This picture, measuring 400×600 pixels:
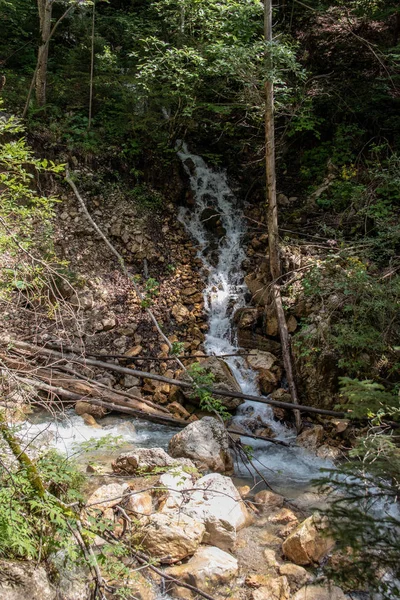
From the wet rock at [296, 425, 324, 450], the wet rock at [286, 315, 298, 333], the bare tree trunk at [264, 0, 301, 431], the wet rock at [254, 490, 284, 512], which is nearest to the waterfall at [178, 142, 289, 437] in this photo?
the wet rock at [296, 425, 324, 450]

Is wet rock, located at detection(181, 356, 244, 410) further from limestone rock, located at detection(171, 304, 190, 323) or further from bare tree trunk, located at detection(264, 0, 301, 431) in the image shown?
limestone rock, located at detection(171, 304, 190, 323)

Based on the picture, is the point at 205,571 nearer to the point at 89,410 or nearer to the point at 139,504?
the point at 139,504

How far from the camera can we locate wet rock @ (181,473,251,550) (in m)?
3.73

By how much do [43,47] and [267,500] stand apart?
9679 millimetres

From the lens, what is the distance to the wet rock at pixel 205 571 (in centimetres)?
327

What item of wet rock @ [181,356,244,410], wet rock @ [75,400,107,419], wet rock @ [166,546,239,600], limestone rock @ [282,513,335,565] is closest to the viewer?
wet rock @ [166,546,239,600]

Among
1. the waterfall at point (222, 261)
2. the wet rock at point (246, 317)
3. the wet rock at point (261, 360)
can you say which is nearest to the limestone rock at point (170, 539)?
the waterfall at point (222, 261)

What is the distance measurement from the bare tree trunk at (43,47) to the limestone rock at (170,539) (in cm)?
905

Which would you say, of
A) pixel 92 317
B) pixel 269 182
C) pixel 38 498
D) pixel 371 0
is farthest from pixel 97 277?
pixel 371 0

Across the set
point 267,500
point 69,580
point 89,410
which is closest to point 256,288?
point 89,410

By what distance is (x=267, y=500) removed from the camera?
4.51 m

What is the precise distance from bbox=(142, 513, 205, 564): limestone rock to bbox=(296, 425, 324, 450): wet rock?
2.59m

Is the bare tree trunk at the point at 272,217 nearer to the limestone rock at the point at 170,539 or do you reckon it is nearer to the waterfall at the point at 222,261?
the waterfall at the point at 222,261

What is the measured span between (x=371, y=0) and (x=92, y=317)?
8.75m
